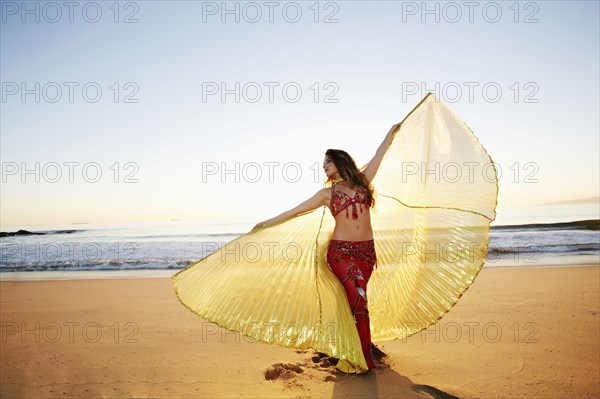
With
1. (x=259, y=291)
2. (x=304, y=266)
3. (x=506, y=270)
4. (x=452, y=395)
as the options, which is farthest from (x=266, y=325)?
(x=506, y=270)

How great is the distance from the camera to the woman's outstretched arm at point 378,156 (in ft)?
12.7

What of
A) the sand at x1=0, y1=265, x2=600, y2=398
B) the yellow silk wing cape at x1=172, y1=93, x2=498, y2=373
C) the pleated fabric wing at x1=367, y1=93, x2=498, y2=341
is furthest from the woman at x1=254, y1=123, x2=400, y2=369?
the sand at x1=0, y1=265, x2=600, y2=398

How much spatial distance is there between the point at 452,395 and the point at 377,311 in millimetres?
1056

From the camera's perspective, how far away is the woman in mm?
3648

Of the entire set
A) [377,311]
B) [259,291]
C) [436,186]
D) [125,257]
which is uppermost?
[436,186]

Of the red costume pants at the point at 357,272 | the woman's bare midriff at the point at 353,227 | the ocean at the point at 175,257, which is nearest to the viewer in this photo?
the red costume pants at the point at 357,272

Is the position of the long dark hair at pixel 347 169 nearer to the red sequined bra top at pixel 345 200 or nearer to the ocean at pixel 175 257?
the red sequined bra top at pixel 345 200

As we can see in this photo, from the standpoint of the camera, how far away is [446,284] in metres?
3.92

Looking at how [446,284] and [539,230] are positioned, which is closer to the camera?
[446,284]

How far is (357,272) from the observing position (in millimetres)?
3643

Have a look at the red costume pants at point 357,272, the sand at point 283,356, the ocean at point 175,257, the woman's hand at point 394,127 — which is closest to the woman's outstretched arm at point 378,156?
the woman's hand at point 394,127

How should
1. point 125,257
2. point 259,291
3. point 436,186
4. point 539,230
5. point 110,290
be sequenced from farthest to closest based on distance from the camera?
point 539,230 → point 125,257 → point 110,290 → point 436,186 → point 259,291

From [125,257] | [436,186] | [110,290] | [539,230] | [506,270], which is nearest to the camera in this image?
[436,186]

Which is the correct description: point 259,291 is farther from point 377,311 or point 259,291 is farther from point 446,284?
point 446,284
